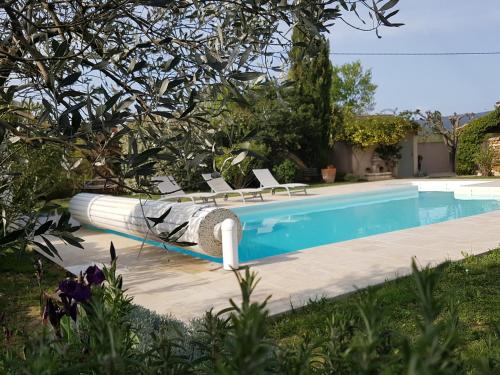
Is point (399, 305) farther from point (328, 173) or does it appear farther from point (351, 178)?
point (351, 178)

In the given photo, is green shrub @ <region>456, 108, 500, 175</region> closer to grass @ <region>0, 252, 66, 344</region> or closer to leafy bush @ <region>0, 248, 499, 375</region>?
grass @ <region>0, 252, 66, 344</region>

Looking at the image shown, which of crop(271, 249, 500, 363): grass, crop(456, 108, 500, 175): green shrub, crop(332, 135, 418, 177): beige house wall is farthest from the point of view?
crop(332, 135, 418, 177): beige house wall

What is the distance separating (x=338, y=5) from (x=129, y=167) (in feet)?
5.08

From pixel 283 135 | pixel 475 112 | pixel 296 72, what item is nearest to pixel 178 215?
pixel 283 135

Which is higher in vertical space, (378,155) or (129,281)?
(378,155)

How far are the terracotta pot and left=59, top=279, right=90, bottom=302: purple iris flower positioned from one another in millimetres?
22434

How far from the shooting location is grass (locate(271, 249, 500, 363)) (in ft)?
12.8

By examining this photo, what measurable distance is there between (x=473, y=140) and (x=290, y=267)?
20519 mm

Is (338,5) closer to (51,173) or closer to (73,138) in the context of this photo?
(73,138)

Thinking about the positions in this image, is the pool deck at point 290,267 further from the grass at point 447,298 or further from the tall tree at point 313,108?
the tall tree at point 313,108

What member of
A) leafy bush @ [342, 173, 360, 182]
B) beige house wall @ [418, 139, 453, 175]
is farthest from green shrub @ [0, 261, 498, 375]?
beige house wall @ [418, 139, 453, 175]

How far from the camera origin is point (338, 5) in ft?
8.84

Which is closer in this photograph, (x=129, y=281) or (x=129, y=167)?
(x=129, y=167)

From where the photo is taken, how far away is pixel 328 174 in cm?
2383
